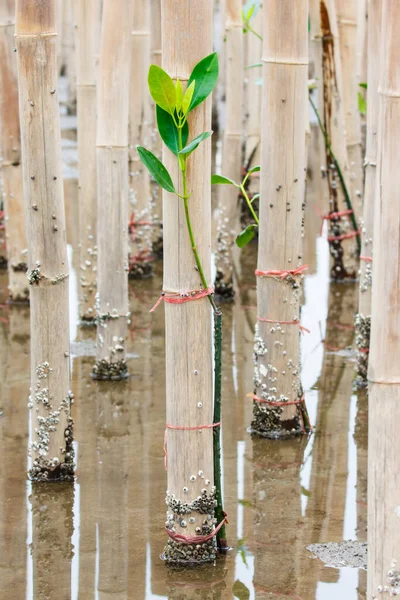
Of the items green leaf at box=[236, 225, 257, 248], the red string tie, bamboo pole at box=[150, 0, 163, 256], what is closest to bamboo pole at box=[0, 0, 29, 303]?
bamboo pole at box=[150, 0, 163, 256]

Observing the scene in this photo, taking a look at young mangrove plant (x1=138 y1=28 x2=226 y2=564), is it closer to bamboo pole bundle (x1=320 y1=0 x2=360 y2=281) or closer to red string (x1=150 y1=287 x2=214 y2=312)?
red string (x1=150 y1=287 x2=214 y2=312)

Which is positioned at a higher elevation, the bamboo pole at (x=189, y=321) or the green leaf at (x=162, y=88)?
the green leaf at (x=162, y=88)

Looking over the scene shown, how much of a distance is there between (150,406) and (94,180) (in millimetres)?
2074

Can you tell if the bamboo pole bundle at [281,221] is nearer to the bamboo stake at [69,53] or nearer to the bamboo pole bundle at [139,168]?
the bamboo pole bundle at [139,168]

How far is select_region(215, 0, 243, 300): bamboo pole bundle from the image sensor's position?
29.3ft

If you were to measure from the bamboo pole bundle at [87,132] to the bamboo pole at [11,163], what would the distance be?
57cm

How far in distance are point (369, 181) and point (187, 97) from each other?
2.59 metres

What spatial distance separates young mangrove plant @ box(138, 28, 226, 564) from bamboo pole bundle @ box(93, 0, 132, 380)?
2396 mm

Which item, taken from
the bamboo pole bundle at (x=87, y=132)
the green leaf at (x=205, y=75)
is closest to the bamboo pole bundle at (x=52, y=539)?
the green leaf at (x=205, y=75)

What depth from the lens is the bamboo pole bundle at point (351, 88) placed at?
9.27m

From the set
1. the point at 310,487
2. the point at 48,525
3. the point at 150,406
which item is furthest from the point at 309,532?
the point at 150,406

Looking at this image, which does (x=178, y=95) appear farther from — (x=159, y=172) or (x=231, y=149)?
(x=231, y=149)

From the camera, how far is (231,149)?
895 centimetres

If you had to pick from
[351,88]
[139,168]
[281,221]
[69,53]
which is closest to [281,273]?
[281,221]
